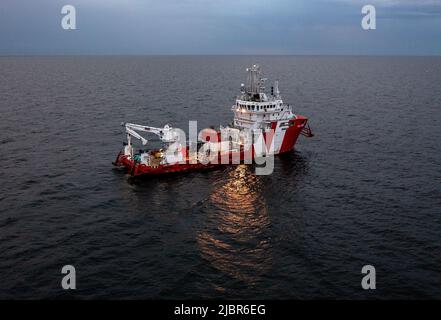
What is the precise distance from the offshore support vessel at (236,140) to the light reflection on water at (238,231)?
21.8 ft

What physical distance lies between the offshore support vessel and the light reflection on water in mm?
6651

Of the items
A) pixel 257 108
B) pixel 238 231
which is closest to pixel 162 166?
pixel 257 108

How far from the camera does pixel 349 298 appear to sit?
30.7m

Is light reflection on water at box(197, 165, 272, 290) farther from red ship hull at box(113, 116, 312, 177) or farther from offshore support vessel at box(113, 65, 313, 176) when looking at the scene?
offshore support vessel at box(113, 65, 313, 176)

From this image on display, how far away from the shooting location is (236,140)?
67.2 m

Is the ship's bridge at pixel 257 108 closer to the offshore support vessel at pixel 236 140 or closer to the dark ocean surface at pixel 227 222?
the offshore support vessel at pixel 236 140

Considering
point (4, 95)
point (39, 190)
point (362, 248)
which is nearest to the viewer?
point (362, 248)

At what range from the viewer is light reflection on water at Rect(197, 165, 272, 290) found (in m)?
34.7

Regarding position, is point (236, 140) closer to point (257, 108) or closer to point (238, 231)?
point (257, 108)
